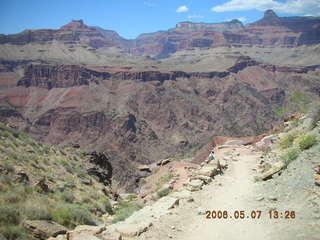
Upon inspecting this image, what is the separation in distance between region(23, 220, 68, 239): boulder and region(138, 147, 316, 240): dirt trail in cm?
246

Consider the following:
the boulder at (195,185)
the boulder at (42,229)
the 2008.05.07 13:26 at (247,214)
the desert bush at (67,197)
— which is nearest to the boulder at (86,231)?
the boulder at (42,229)

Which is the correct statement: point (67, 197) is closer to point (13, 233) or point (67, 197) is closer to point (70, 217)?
point (70, 217)

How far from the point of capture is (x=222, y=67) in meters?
174

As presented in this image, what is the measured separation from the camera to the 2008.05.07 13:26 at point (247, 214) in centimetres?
1037

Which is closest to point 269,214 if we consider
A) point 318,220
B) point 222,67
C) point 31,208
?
point 318,220

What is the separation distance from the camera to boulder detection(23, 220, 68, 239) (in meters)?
9.66

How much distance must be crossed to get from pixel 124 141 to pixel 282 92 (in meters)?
98.3

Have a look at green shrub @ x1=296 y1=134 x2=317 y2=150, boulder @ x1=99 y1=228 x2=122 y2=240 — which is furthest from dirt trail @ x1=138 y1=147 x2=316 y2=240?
green shrub @ x1=296 y1=134 x2=317 y2=150

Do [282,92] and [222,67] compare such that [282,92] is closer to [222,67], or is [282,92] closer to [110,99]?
[222,67]

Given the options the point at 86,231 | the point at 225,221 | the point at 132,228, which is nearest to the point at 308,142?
the point at 225,221

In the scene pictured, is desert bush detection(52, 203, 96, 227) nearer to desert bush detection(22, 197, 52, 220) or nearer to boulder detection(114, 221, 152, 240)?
desert bush detection(22, 197, 52, 220)

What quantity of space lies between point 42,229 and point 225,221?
18.1 ft

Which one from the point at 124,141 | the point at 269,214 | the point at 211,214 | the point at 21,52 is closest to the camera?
the point at 269,214

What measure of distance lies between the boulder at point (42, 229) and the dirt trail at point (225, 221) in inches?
97.0
